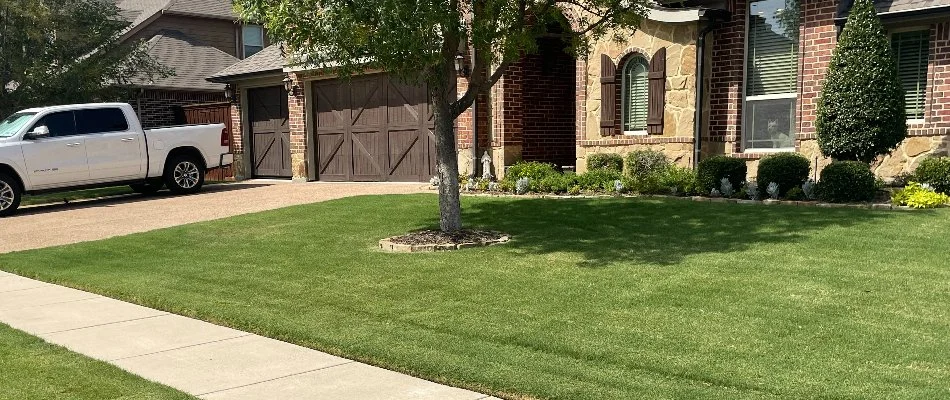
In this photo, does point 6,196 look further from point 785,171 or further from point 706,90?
point 785,171

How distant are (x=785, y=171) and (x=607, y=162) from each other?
11.7ft

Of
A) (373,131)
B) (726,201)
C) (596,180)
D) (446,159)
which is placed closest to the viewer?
(446,159)

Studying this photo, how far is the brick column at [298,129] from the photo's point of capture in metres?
18.9

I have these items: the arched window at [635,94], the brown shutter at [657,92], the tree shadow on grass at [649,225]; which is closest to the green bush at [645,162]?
the brown shutter at [657,92]

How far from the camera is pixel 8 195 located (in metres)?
13.9

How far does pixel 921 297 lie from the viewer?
5.73 meters

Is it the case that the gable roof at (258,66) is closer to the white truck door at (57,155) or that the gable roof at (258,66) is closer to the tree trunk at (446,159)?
the white truck door at (57,155)

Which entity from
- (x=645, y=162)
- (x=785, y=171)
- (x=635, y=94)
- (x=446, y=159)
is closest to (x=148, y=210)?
(x=446, y=159)

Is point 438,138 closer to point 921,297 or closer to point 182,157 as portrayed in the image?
point 921,297

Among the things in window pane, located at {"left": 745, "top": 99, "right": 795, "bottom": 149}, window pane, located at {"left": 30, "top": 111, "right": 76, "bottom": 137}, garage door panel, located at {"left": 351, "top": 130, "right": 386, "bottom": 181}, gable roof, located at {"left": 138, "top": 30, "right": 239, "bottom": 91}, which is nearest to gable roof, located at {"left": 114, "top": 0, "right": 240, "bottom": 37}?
gable roof, located at {"left": 138, "top": 30, "right": 239, "bottom": 91}

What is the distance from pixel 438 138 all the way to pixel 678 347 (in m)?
A: 4.98

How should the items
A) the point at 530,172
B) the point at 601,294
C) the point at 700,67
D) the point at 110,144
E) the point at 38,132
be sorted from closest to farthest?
1. the point at 601,294
2. the point at 700,67
3. the point at 530,172
4. the point at 38,132
5. the point at 110,144

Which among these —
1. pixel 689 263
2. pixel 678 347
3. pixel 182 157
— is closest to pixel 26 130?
pixel 182 157

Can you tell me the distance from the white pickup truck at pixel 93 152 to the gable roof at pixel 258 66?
3.51 meters
